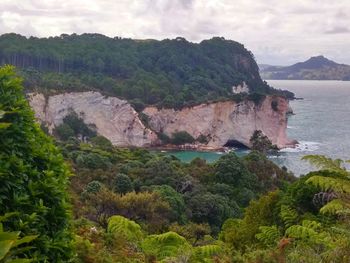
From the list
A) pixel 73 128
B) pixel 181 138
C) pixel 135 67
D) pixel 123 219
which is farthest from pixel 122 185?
pixel 135 67

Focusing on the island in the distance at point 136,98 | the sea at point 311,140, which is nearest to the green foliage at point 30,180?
the sea at point 311,140

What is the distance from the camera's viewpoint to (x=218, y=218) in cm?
2314

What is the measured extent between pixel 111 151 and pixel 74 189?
17.1 m

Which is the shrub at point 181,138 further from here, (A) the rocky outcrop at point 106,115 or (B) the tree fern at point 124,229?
(B) the tree fern at point 124,229

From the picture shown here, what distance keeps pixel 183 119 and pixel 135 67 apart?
23558 millimetres

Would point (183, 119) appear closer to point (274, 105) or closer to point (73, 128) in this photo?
point (274, 105)

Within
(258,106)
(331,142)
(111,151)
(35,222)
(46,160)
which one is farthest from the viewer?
(258,106)

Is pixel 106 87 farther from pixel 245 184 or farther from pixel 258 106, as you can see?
pixel 245 184

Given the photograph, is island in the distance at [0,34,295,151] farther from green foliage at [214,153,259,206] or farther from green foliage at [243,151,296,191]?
green foliage at [214,153,259,206]

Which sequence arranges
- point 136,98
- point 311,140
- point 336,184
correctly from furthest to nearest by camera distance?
point 136,98 < point 311,140 < point 336,184

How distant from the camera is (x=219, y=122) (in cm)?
6131

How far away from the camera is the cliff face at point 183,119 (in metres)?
56.8

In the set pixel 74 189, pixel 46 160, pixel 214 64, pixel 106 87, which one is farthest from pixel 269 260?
pixel 214 64

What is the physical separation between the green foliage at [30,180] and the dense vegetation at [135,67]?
50.3 m
